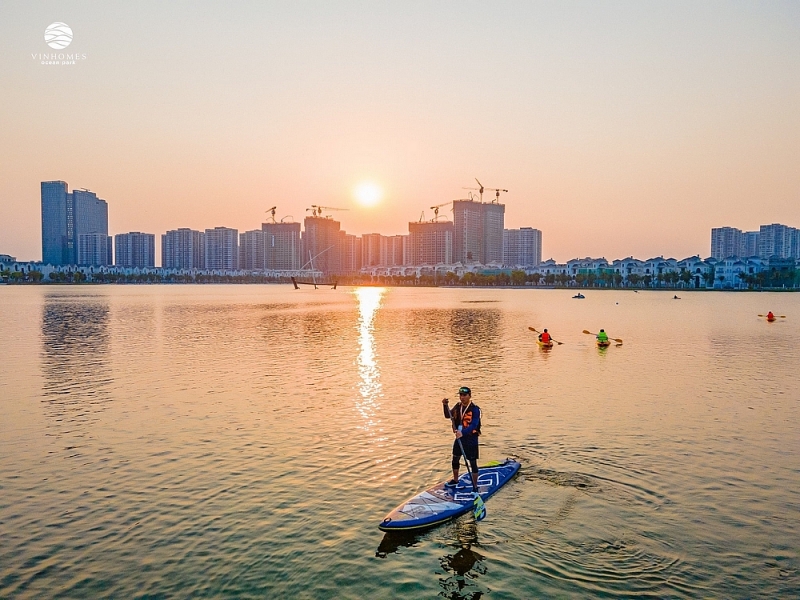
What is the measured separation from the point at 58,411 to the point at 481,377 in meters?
25.4

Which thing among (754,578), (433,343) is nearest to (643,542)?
(754,578)

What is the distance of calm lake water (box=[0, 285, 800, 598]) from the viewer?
42.6 ft

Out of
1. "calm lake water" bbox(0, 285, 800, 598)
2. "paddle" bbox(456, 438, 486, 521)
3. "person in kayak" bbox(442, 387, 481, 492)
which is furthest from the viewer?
"person in kayak" bbox(442, 387, 481, 492)

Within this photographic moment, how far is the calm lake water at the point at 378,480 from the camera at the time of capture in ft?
42.6

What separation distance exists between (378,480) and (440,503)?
3.46m

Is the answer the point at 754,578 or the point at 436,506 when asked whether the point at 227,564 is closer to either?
the point at 436,506

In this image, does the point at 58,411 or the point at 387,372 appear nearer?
the point at 58,411

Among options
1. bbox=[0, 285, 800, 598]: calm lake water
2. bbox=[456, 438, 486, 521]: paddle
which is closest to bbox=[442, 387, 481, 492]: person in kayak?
bbox=[456, 438, 486, 521]: paddle

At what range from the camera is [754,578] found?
42.2ft

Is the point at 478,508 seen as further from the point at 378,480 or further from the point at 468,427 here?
the point at 378,480

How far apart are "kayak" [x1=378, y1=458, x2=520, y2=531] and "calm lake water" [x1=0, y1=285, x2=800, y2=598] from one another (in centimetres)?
35

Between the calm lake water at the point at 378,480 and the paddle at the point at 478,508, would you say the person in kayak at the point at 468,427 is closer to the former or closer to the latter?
the paddle at the point at 478,508

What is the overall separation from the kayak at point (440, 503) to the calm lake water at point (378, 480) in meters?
0.35

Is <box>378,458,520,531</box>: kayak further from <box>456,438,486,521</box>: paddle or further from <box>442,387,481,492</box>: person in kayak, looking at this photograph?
<box>442,387,481,492</box>: person in kayak
